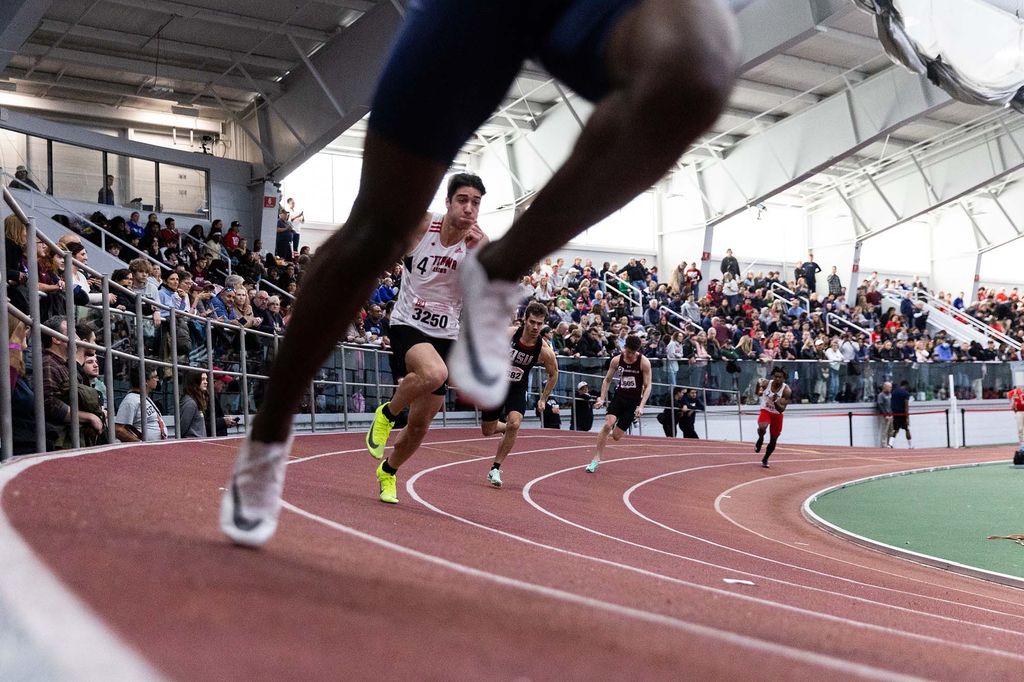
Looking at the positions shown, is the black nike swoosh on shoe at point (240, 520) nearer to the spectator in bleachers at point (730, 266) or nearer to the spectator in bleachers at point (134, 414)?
the spectator in bleachers at point (134, 414)

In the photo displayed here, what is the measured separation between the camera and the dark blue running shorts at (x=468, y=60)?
5.77 feet

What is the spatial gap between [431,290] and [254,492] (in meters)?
4.45

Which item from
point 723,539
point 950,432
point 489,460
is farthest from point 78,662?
point 950,432

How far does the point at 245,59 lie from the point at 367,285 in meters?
23.3

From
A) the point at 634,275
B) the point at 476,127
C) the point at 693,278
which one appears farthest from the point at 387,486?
the point at 693,278

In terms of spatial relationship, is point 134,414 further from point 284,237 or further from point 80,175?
point 284,237

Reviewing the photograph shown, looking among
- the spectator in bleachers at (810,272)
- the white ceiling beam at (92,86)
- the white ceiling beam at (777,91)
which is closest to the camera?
the white ceiling beam at (92,86)

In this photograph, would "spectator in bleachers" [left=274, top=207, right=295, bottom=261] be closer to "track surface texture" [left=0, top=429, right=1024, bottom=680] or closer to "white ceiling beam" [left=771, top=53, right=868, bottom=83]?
"white ceiling beam" [left=771, top=53, right=868, bottom=83]

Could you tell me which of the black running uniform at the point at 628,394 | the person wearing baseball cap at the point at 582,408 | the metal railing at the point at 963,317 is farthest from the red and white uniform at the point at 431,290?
the metal railing at the point at 963,317

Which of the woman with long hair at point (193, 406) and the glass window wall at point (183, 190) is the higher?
the glass window wall at point (183, 190)

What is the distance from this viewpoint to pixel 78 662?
3.92 ft

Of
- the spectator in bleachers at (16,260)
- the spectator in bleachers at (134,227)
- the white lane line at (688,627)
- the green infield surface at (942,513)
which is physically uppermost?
the spectator in bleachers at (134,227)

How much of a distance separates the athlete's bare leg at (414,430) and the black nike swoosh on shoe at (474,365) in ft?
14.3

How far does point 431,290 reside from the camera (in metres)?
6.64
